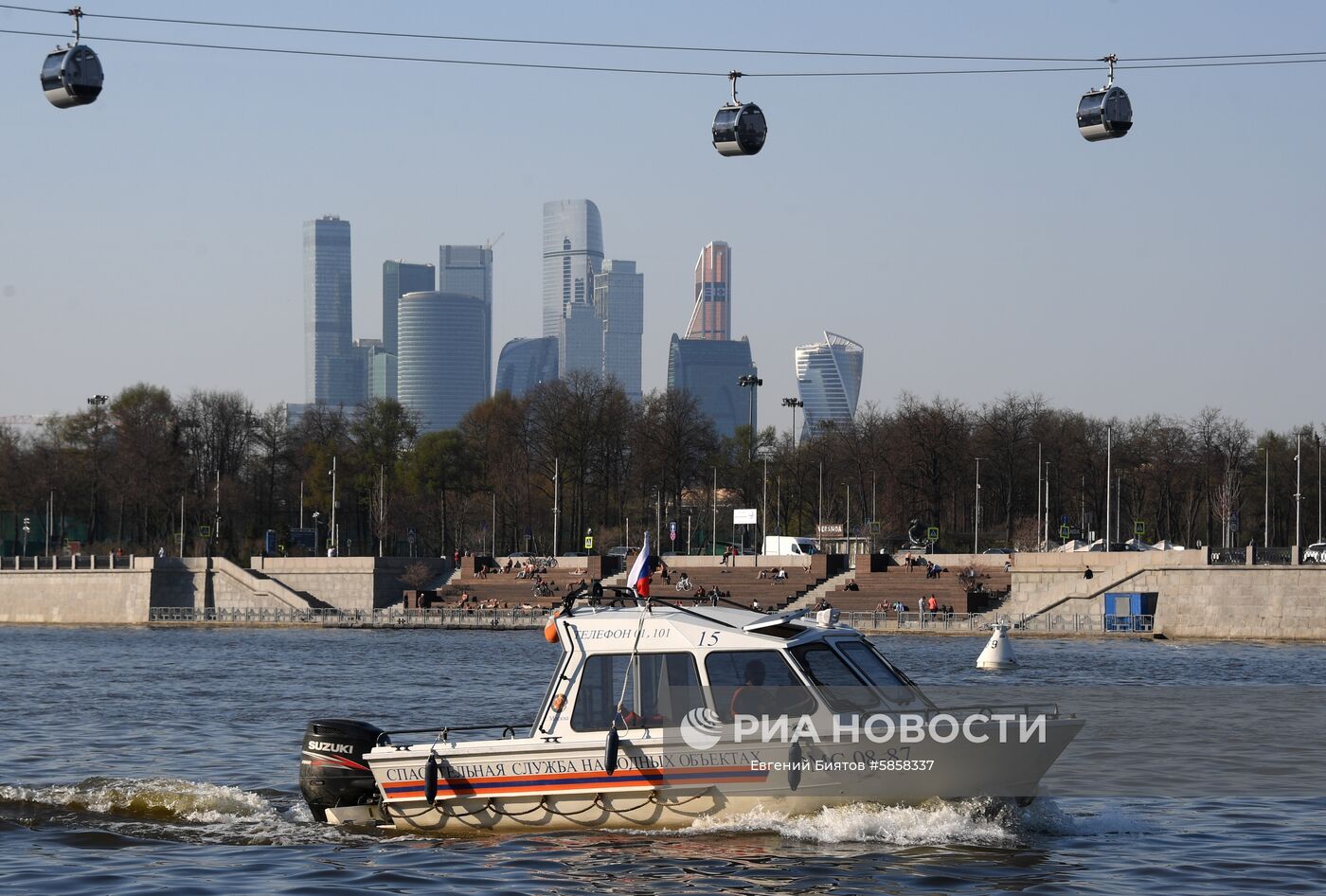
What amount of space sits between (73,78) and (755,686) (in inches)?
439

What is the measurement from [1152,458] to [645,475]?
3332 cm

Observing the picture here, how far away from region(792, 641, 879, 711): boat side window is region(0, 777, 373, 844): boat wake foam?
19.6 feet

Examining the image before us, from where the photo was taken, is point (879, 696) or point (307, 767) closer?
point (879, 696)

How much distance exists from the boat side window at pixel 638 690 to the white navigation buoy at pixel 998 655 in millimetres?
32147

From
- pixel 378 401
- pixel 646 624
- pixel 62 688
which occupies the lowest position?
pixel 62 688

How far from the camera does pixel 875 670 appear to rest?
747 inches

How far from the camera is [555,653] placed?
2421 inches

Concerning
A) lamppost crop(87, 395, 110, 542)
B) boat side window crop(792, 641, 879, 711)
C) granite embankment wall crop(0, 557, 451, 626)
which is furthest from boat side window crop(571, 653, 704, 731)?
lamppost crop(87, 395, 110, 542)

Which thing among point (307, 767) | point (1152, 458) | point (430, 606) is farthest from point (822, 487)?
point (307, 767)

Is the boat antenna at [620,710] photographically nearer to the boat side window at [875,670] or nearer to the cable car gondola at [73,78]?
the boat side window at [875,670]

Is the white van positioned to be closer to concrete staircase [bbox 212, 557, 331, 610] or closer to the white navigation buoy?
concrete staircase [bbox 212, 557, 331, 610]

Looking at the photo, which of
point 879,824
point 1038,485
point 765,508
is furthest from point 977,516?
point 879,824

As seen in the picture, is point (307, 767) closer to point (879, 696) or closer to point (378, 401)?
point (879, 696)

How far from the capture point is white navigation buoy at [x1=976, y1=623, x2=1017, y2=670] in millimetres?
49531
